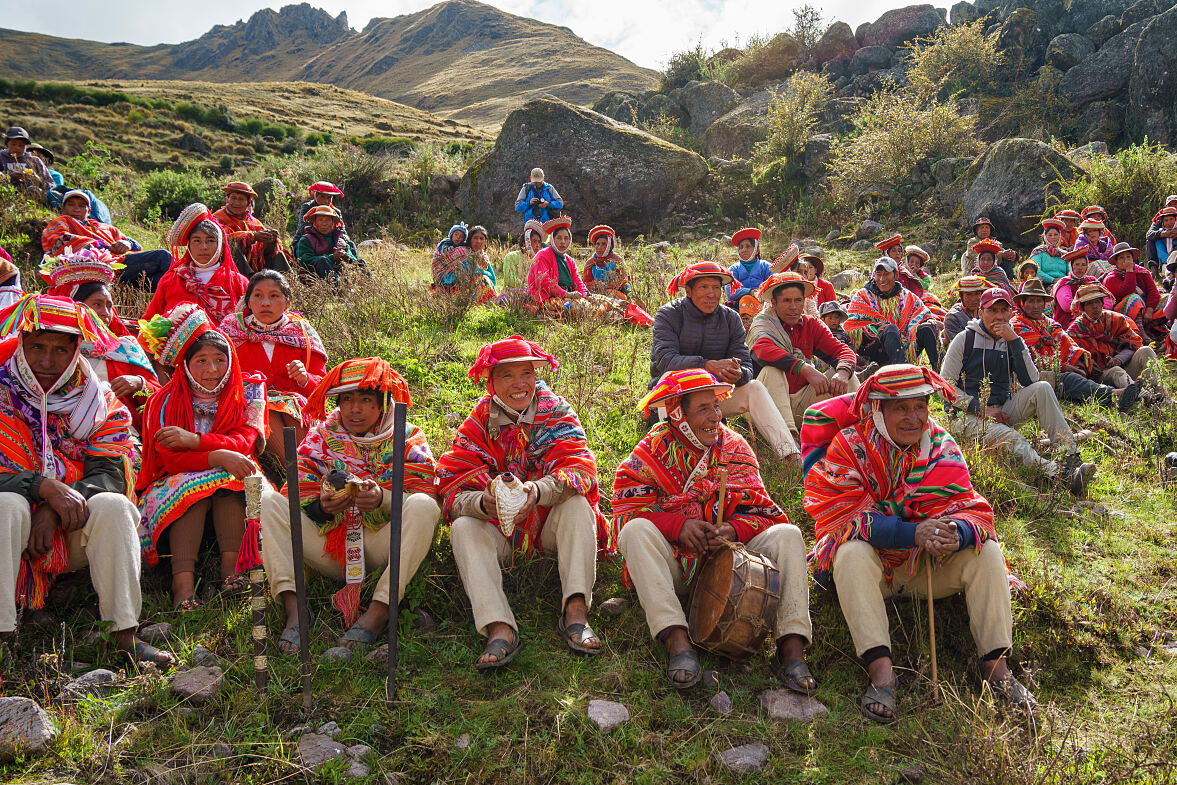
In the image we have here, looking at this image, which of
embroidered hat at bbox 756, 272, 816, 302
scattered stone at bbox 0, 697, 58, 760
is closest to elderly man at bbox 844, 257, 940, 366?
embroidered hat at bbox 756, 272, 816, 302

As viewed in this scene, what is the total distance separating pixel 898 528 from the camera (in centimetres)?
326

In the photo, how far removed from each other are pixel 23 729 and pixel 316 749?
101 cm

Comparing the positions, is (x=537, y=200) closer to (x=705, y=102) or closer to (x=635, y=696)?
(x=635, y=696)

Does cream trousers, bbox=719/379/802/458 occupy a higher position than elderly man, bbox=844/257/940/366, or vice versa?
elderly man, bbox=844/257/940/366

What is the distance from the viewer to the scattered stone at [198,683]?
289 cm

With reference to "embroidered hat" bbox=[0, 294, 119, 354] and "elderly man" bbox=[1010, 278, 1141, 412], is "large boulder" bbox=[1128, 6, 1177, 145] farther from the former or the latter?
"embroidered hat" bbox=[0, 294, 119, 354]

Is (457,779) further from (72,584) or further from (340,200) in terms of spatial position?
(340,200)

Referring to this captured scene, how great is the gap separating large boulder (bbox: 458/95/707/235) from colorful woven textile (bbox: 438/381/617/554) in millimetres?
11390

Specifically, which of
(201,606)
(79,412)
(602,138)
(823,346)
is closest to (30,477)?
(79,412)

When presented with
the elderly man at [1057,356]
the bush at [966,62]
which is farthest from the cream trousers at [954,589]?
the bush at [966,62]

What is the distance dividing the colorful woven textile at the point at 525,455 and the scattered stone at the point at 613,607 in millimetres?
380

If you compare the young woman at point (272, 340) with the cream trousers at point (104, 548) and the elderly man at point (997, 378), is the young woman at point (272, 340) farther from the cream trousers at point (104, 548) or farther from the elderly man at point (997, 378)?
the elderly man at point (997, 378)

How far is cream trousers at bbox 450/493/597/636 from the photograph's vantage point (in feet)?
10.9

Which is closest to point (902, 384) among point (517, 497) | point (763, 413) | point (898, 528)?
point (898, 528)
